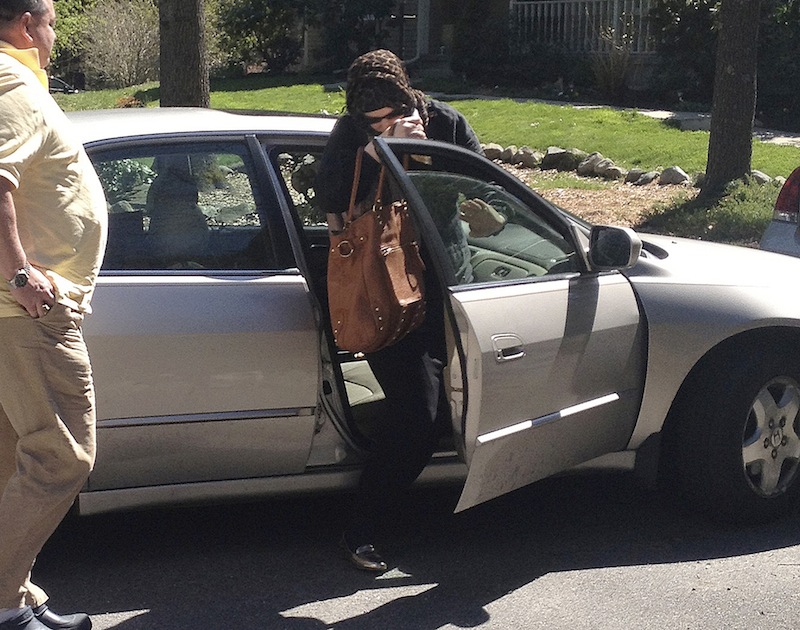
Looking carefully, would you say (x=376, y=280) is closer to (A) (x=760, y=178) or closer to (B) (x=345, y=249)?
(B) (x=345, y=249)

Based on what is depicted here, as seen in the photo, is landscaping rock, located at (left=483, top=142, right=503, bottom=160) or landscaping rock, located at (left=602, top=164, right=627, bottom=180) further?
landscaping rock, located at (left=483, top=142, right=503, bottom=160)

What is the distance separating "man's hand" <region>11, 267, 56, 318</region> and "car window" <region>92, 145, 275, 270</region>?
68 centimetres

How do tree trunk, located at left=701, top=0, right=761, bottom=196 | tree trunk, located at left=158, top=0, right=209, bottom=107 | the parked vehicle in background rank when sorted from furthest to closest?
tree trunk, located at left=701, top=0, right=761, bottom=196
tree trunk, located at left=158, top=0, right=209, bottom=107
the parked vehicle in background

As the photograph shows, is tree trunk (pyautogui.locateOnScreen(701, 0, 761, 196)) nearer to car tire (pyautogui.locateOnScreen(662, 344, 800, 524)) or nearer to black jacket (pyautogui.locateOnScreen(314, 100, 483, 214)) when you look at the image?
car tire (pyautogui.locateOnScreen(662, 344, 800, 524))

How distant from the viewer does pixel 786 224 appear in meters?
6.57

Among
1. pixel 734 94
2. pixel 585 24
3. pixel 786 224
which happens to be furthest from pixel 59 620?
pixel 585 24

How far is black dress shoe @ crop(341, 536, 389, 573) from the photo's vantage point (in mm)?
3963

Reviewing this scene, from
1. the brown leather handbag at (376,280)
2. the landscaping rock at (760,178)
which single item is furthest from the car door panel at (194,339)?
the landscaping rock at (760,178)

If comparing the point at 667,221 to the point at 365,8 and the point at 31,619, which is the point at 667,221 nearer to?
the point at 31,619

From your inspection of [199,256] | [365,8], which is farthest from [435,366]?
A: [365,8]

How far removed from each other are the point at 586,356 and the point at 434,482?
70 centimetres

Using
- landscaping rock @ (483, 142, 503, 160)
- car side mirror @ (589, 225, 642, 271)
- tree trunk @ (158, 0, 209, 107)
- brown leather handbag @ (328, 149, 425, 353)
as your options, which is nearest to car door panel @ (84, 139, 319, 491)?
brown leather handbag @ (328, 149, 425, 353)

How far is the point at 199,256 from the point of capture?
12.7 ft

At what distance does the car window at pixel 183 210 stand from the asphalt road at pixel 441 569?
1072 millimetres
